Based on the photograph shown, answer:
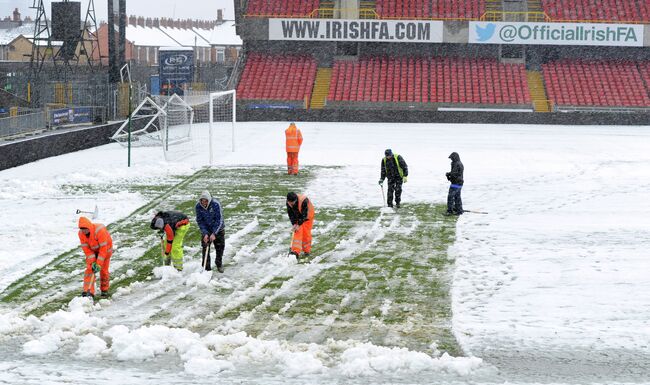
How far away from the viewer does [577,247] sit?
16.9m

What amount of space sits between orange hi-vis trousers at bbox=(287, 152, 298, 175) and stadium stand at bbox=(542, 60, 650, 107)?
2923 centimetres

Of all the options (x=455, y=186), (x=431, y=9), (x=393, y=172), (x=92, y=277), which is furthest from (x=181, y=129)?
(x=92, y=277)

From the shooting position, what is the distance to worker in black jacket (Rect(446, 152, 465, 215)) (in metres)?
20.0

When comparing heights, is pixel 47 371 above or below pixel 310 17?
below

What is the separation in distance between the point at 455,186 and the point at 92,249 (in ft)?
31.8

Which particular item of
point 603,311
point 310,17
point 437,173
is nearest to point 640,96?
point 310,17

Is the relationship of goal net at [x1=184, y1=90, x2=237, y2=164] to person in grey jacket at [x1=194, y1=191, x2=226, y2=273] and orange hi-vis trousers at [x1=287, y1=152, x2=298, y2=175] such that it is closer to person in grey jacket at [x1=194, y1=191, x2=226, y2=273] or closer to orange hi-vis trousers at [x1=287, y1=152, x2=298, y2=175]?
orange hi-vis trousers at [x1=287, y1=152, x2=298, y2=175]

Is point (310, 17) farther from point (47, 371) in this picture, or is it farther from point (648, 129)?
point (47, 371)

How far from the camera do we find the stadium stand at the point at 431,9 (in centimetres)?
5719

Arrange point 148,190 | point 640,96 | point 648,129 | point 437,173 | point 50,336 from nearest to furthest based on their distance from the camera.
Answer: point 50,336 → point 148,190 → point 437,173 → point 648,129 → point 640,96

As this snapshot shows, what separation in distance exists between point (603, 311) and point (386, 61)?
45.9m

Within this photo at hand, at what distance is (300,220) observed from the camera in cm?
1564

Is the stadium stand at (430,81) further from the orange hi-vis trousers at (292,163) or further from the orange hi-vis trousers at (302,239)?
the orange hi-vis trousers at (302,239)

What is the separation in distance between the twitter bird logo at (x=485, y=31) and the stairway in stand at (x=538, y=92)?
3462 mm
